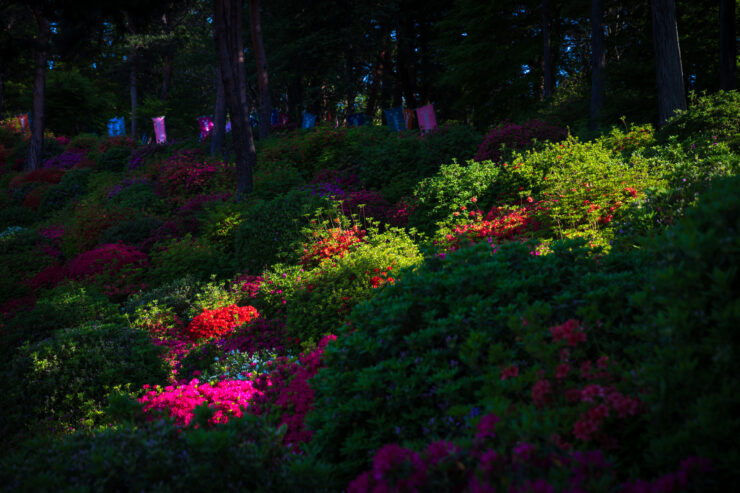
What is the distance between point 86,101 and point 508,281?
4033cm

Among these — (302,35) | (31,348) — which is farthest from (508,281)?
(302,35)

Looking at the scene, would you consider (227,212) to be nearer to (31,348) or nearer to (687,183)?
(31,348)

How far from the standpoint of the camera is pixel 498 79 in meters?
18.8

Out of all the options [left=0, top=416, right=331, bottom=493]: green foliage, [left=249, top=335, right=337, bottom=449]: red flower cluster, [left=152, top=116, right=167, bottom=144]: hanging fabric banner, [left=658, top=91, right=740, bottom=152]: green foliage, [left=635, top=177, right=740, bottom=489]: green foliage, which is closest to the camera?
[left=635, top=177, right=740, bottom=489]: green foliage

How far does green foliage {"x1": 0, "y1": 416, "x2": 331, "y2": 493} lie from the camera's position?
7.60 feet

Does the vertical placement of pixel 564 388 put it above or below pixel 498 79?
below

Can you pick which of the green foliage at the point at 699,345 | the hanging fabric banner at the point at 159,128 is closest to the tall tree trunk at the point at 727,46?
the green foliage at the point at 699,345

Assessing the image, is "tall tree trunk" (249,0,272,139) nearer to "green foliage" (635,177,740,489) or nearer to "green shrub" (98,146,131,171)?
"green shrub" (98,146,131,171)

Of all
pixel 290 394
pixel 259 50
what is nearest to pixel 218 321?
pixel 290 394

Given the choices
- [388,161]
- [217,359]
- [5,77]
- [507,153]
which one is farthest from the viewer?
[5,77]

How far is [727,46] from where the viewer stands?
12.3 m

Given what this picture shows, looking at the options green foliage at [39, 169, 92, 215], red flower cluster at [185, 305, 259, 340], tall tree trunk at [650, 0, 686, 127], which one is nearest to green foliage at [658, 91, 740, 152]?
tall tree trunk at [650, 0, 686, 127]

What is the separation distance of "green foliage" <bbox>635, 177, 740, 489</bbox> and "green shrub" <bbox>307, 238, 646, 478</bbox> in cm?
40

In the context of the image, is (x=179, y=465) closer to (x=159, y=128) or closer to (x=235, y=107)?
(x=235, y=107)
